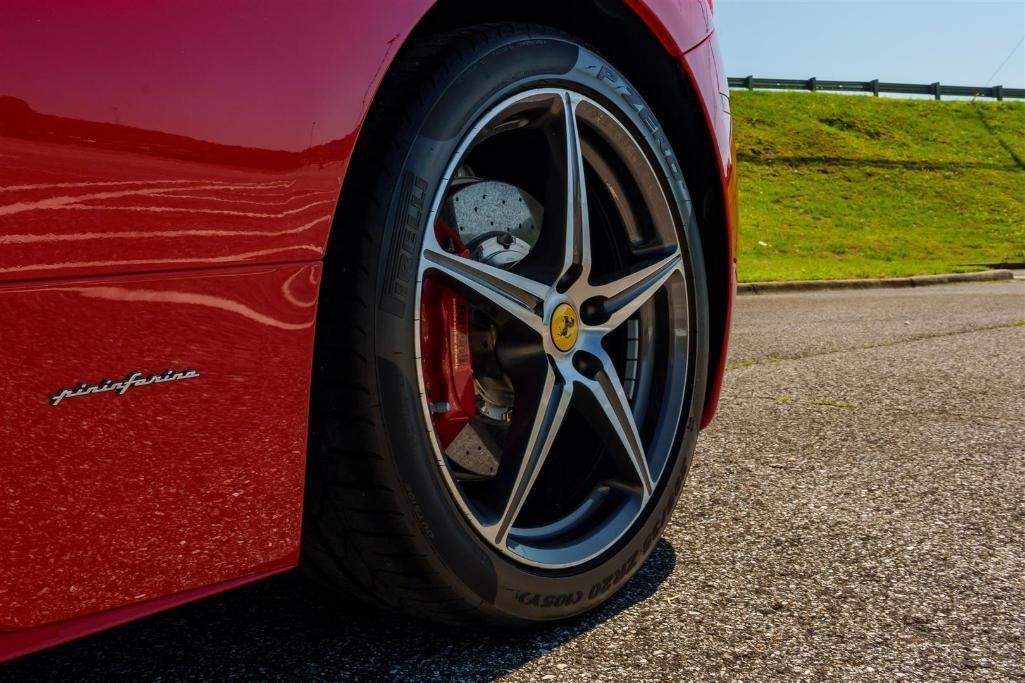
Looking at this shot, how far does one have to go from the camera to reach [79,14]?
107 cm

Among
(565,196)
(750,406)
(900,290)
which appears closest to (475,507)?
(565,196)

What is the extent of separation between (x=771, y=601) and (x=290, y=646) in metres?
0.87

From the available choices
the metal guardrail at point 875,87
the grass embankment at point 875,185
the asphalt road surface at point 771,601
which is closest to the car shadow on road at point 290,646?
the asphalt road surface at point 771,601

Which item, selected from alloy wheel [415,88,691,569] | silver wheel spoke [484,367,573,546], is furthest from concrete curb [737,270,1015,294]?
silver wheel spoke [484,367,573,546]

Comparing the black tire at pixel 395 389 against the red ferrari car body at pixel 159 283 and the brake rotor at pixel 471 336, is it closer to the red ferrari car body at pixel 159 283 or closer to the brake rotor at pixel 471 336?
the red ferrari car body at pixel 159 283

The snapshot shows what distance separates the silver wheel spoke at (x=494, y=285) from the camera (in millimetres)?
1554

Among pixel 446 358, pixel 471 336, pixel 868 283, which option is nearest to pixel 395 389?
pixel 446 358

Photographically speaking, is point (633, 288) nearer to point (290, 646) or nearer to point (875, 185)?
point (290, 646)

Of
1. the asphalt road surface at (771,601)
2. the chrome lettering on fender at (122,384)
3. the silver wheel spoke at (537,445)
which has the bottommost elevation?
the asphalt road surface at (771,601)

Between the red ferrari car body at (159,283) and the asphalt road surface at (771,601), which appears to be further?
the asphalt road surface at (771,601)

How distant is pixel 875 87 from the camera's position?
34594mm

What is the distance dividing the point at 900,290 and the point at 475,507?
1247 centimetres

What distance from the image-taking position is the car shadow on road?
1.57 m

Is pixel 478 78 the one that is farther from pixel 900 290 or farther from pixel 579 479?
pixel 900 290
